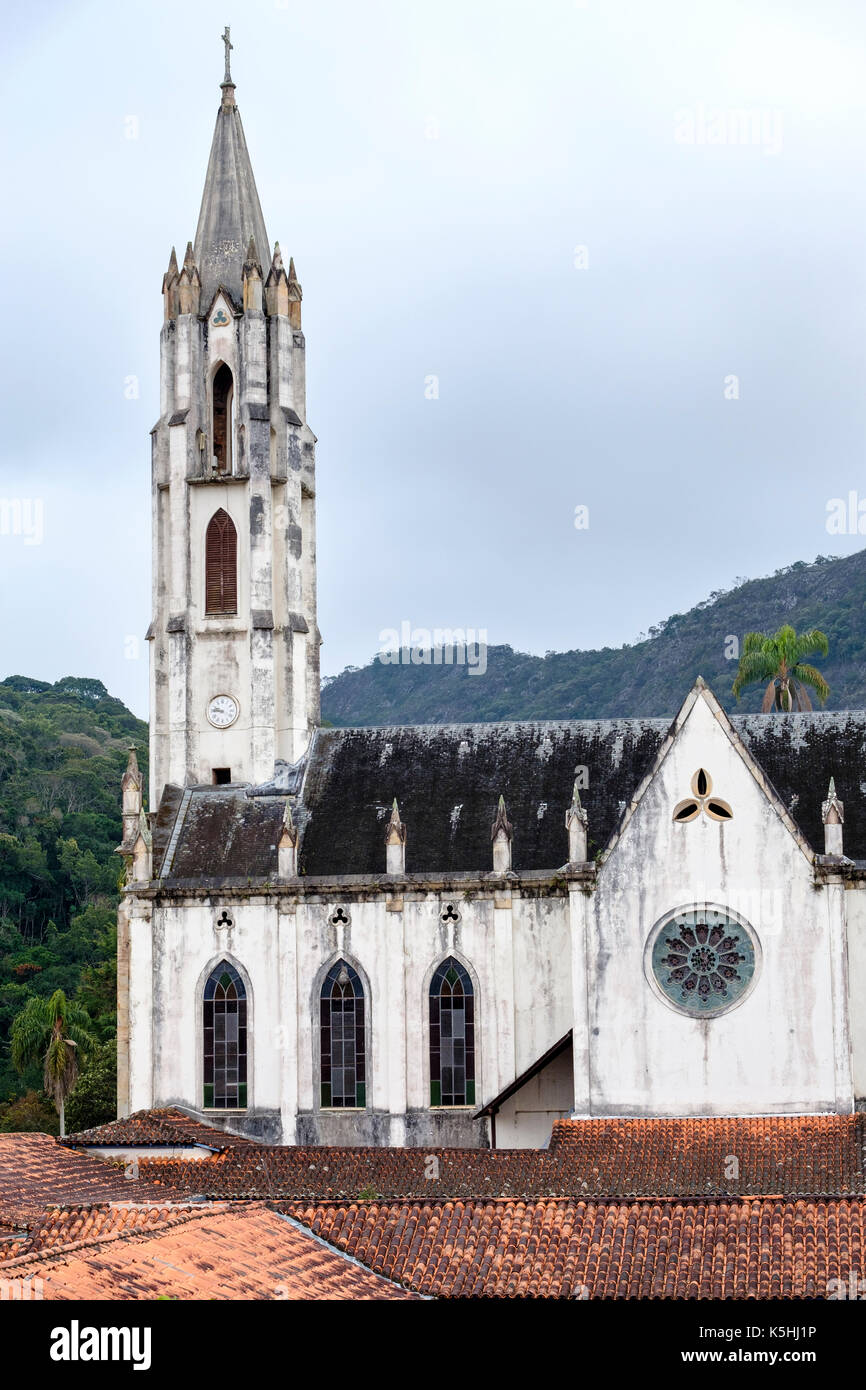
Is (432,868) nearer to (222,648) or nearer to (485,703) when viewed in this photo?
(222,648)

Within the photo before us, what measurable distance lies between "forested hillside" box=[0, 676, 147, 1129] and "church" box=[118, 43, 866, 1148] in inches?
880

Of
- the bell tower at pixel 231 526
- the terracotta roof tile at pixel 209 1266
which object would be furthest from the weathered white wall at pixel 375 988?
the terracotta roof tile at pixel 209 1266

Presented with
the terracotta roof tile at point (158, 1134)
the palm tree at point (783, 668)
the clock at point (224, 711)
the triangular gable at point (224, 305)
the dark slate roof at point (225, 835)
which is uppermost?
the triangular gable at point (224, 305)

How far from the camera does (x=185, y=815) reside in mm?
53094

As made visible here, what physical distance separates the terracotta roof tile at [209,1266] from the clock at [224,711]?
2375cm

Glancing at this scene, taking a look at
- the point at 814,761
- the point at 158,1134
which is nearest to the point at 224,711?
the point at 158,1134

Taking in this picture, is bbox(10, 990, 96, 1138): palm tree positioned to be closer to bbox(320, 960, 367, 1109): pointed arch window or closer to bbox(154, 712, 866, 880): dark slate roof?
bbox(154, 712, 866, 880): dark slate roof

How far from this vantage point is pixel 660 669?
121m

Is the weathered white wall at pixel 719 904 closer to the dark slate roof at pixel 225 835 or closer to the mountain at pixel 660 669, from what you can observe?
the dark slate roof at pixel 225 835

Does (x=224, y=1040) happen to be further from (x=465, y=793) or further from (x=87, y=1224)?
(x=87, y=1224)

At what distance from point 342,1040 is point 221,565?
14407 millimetres

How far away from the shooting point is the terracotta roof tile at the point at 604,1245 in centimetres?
2952

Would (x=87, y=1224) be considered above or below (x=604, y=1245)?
above
